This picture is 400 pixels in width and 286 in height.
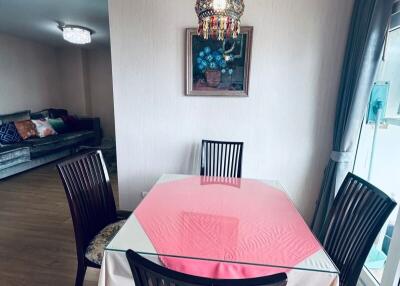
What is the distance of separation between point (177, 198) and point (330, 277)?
0.87m

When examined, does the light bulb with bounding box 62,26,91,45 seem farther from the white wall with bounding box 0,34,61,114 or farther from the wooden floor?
the wooden floor

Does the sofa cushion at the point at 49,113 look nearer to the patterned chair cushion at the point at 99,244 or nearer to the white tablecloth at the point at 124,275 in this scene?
the patterned chair cushion at the point at 99,244

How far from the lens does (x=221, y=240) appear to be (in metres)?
1.08

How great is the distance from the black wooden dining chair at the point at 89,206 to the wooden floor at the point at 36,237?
434 mm

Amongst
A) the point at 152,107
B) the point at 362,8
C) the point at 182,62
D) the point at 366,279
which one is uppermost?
the point at 362,8

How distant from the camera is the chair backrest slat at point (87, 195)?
1354 millimetres

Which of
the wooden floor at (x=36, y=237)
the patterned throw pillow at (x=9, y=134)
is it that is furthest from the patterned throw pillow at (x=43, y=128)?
the wooden floor at (x=36, y=237)

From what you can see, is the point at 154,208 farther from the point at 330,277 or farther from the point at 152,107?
the point at 152,107

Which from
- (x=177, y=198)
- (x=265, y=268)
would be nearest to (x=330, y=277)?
(x=265, y=268)

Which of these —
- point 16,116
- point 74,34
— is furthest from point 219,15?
point 16,116

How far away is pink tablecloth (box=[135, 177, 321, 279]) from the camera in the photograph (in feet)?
3.12

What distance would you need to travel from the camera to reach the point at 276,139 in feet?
7.41

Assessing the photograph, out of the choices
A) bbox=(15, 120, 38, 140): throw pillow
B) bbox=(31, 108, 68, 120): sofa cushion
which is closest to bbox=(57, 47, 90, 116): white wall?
bbox=(31, 108, 68, 120): sofa cushion

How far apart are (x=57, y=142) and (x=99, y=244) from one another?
141 inches
